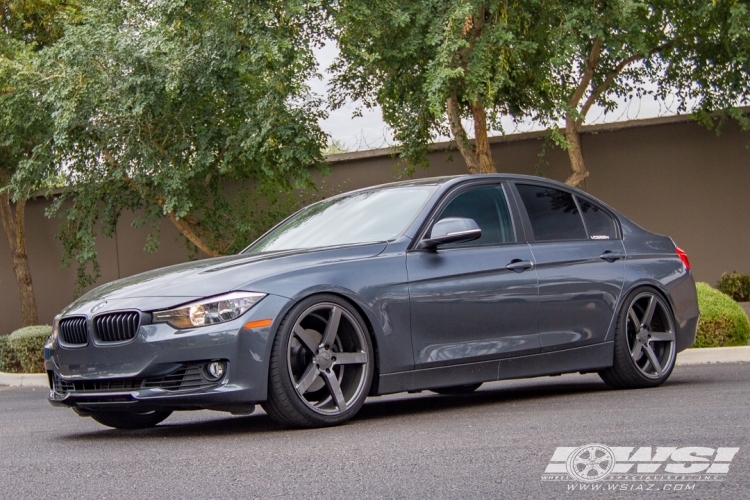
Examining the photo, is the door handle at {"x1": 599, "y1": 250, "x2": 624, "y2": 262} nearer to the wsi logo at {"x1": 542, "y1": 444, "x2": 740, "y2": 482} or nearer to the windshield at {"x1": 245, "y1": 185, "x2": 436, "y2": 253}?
the windshield at {"x1": 245, "y1": 185, "x2": 436, "y2": 253}

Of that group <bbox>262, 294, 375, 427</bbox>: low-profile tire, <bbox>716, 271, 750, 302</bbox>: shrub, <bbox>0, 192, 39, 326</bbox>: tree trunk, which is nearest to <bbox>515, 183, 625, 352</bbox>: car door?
<bbox>262, 294, 375, 427</bbox>: low-profile tire

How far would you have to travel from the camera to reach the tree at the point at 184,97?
50.2 feet

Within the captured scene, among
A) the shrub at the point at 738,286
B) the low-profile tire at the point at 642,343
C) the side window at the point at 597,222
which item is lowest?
the shrub at the point at 738,286

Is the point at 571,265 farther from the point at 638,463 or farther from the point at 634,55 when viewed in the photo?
the point at 634,55

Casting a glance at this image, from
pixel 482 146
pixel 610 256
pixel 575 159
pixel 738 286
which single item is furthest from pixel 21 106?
pixel 610 256

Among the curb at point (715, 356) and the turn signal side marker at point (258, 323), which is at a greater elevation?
the turn signal side marker at point (258, 323)

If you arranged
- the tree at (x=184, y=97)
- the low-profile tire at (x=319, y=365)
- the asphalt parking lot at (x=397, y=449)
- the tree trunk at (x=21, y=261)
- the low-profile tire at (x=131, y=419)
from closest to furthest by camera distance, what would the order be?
the asphalt parking lot at (x=397, y=449), the low-profile tire at (x=319, y=365), the low-profile tire at (x=131, y=419), the tree at (x=184, y=97), the tree trunk at (x=21, y=261)

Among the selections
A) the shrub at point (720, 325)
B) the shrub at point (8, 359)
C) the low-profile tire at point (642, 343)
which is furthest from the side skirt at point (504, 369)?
the shrub at point (8, 359)

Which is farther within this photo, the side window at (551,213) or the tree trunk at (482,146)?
the tree trunk at (482,146)

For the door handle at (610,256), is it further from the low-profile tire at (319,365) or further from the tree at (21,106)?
the tree at (21,106)

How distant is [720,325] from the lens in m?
11.5

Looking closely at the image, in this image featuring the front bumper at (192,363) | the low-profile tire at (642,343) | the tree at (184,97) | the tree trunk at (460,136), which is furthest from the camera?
the tree trunk at (460,136)

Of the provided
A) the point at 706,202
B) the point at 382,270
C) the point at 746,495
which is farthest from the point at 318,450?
the point at 706,202

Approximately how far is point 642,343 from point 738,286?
938 cm
